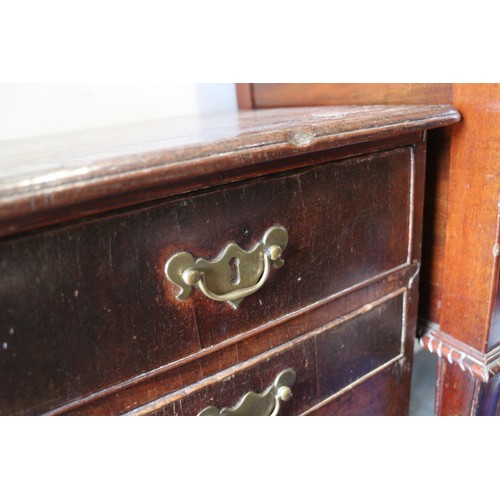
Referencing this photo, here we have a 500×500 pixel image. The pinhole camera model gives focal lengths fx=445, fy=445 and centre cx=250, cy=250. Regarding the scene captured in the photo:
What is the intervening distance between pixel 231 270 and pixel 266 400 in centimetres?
19

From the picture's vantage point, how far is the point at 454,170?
586 millimetres

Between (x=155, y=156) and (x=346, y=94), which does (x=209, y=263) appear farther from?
(x=346, y=94)

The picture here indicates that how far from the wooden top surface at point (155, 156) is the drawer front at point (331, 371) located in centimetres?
24

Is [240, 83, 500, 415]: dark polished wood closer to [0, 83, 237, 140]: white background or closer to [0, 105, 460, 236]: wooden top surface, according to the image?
[0, 105, 460, 236]: wooden top surface

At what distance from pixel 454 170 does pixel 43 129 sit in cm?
65

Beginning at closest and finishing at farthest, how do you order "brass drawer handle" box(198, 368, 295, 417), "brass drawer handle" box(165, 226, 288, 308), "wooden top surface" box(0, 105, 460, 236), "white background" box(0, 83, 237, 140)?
1. "wooden top surface" box(0, 105, 460, 236)
2. "brass drawer handle" box(165, 226, 288, 308)
3. "brass drawer handle" box(198, 368, 295, 417)
4. "white background" box(0, 83, 237, 140)

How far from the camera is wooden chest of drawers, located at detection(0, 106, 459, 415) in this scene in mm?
365

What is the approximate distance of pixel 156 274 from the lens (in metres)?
0.42

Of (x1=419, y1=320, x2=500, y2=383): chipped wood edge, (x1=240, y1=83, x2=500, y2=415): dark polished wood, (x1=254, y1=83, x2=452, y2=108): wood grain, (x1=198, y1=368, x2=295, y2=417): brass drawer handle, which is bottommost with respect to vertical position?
(x1=419, y1=320, x2=500, y2=383): chipped wood edge

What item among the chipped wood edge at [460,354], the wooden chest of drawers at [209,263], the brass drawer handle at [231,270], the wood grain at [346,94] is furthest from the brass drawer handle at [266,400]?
the wood grain at [346,94]

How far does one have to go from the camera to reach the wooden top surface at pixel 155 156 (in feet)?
1.06

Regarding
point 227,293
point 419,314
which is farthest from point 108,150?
point 419,314

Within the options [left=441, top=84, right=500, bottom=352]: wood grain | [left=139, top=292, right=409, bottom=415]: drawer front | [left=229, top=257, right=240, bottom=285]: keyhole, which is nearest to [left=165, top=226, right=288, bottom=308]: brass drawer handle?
[left=229, top=257, right=240, bottom=285]: keyhole

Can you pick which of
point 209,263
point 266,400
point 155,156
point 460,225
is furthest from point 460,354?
point 155,156
